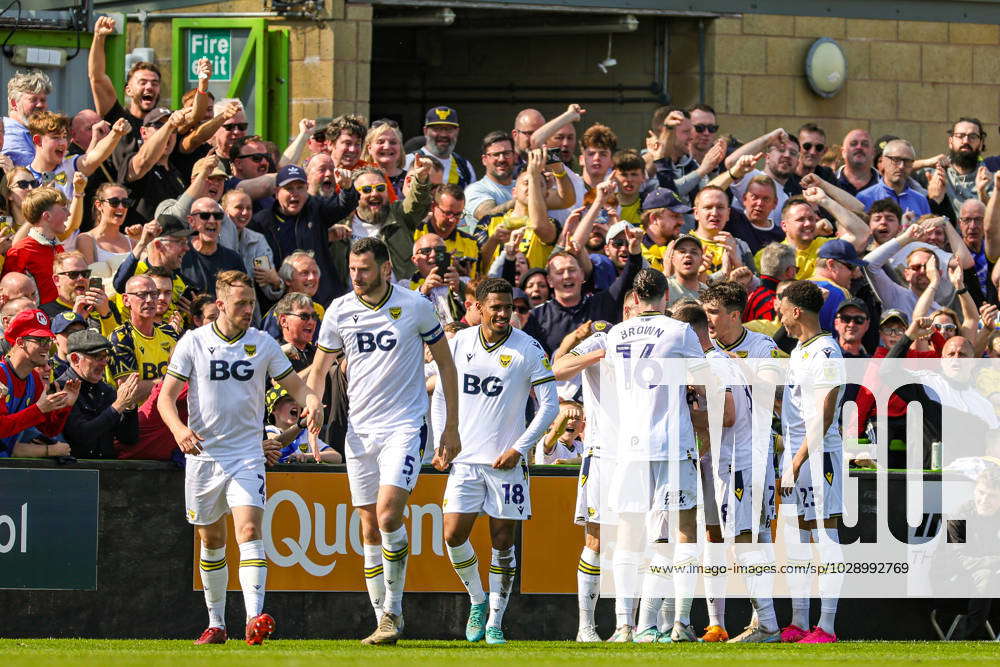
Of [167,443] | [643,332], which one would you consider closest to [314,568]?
[167,443]

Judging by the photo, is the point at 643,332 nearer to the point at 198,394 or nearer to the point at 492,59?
the point at 198,394

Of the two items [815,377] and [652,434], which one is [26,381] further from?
[815,377]

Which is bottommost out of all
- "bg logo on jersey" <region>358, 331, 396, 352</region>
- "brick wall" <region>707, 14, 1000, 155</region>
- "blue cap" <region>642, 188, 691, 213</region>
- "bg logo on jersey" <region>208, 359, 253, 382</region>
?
"bg logo on jersey" <region>208, 359, 253, 382</region>

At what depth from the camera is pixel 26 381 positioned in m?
11.7

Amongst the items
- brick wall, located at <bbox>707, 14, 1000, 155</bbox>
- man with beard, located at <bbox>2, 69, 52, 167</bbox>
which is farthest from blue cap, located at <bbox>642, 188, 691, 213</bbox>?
brick wall, located at <bbox>707, 14, 1000, 155</bbox>

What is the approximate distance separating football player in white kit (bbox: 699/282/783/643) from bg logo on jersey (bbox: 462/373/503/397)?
148cm

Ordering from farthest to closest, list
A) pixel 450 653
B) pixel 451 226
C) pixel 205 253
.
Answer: pixel 451 226, pixel 205 253, pixel 450 653

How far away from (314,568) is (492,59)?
36.0 feet

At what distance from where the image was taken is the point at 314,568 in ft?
41.2

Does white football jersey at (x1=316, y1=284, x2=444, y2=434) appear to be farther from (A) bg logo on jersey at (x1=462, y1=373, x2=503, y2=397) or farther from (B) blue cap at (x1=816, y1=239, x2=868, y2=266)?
(B) blue cap at (x1=816, y1=239, x2=868, y2=266)

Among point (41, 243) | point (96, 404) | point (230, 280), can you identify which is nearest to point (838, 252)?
point (230, 280)

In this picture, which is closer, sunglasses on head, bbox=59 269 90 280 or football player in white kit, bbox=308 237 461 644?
football player in white kit, bbox=308 237 461 644

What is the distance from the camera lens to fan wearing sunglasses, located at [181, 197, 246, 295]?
13.4 metres

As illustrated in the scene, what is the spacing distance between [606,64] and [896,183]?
4923 millimetres
